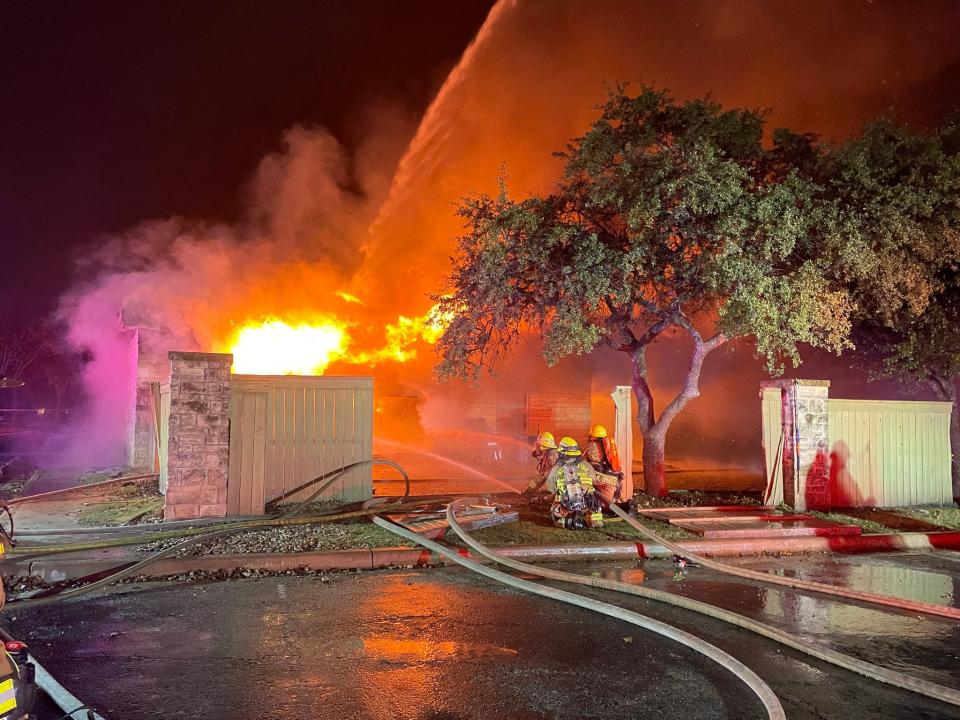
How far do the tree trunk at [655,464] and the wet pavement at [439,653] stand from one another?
4645mm

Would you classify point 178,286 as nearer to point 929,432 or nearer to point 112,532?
point 112,532

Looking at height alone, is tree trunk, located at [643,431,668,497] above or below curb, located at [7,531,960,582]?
above

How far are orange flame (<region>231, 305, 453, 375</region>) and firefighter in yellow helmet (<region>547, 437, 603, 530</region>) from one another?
8519 mm

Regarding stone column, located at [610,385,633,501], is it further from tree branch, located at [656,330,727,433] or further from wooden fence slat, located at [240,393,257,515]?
wooden fence slat, located at [240,393,257,515]

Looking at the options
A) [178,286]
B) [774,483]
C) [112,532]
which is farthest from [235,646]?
[178,286]

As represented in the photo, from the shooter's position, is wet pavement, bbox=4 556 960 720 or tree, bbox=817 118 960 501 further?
tree, bbox=817 118 960 501

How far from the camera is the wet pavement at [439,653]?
12.4 ft

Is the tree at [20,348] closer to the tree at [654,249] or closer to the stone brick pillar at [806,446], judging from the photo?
the tree at [654,249]

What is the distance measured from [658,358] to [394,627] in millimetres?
23337

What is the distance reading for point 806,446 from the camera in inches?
414

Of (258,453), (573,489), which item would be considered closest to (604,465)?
(573,489)

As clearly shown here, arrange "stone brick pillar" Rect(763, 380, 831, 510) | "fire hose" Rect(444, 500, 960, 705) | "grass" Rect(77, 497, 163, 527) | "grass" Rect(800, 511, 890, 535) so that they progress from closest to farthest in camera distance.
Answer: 1. "fire hose" Rect(444, 500, 960, 705)
2. "grass" Rect(77, 497, 163, 527)
3. "grass" Rect(800, 511, 890, 535)
4. "stone brick pillar" Rect(763, 380, 831, 510)

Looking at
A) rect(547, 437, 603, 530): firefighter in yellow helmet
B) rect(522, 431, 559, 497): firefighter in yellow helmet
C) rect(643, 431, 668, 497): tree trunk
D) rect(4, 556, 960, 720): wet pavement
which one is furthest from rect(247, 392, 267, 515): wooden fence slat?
rect(643, 431, 668, 497): tree trunk

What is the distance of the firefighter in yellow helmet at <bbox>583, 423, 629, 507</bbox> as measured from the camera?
8.73m
